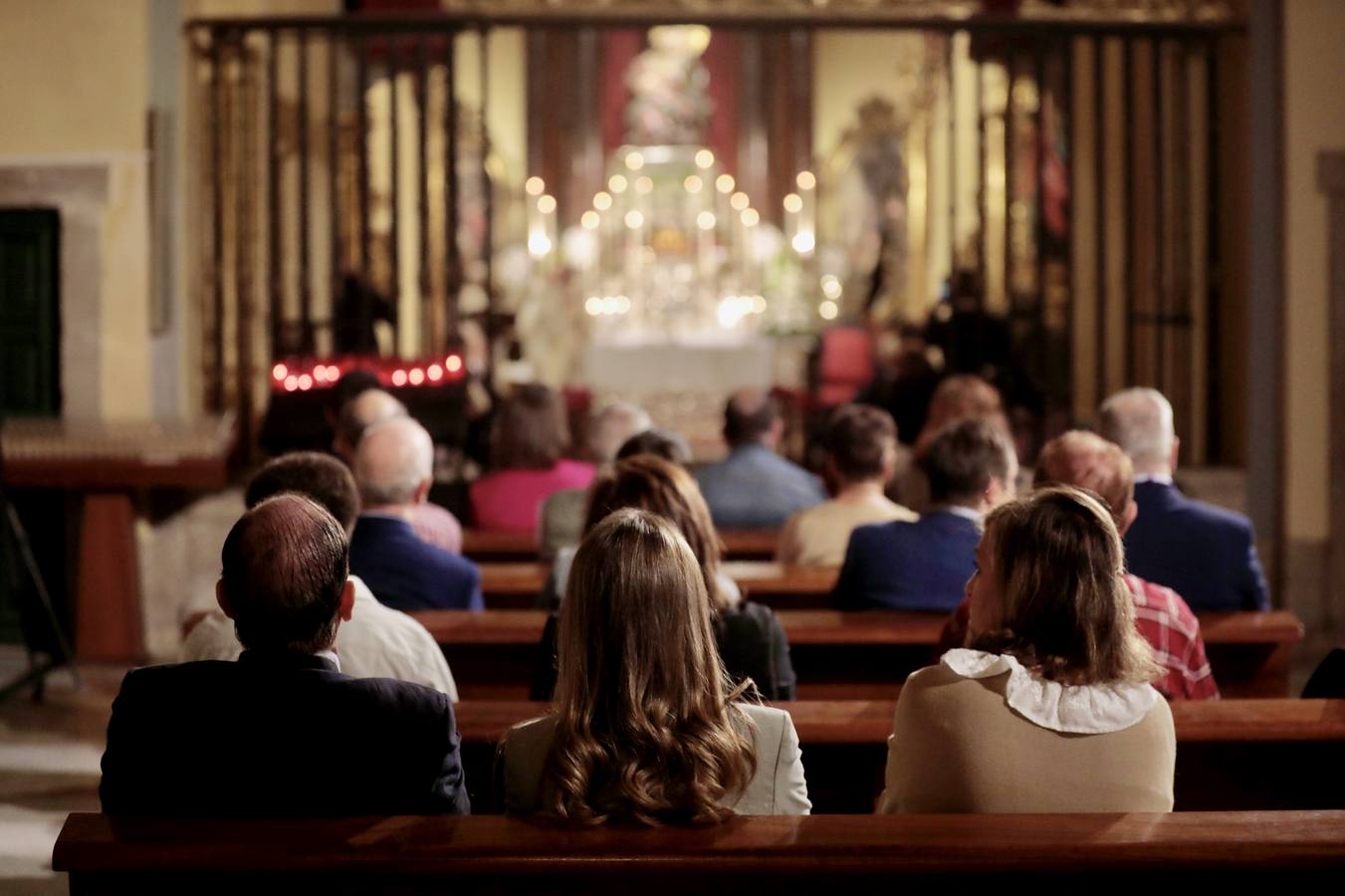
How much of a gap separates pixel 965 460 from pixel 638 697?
6.73ft

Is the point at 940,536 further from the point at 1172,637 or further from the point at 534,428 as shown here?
the point at 534,428

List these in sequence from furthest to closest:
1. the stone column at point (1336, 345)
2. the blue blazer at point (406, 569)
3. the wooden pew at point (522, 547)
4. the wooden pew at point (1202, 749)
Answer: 1. the stone column at point (1336, 345)
2. the wooden pew at point (522, 547)
3. the blue blazer at point (406, 569)
4. the wooden pew at point (1202, 749)

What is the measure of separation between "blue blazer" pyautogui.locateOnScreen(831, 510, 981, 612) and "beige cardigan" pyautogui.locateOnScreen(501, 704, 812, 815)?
177 centimetres

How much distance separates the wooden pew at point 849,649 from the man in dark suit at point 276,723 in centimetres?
150

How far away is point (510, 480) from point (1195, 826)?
3.92 m

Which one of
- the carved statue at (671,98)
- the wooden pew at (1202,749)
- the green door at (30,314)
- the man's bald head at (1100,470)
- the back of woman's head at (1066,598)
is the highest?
the carved statue at (671,98)

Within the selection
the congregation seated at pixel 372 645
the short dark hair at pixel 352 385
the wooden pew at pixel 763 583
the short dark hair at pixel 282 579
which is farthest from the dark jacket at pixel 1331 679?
the short dark hair at pixel 352 385

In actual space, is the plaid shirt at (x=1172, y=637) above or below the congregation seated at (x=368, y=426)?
below

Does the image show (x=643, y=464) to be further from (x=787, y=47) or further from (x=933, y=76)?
(x=787, y=47)

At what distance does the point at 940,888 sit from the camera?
222 cm

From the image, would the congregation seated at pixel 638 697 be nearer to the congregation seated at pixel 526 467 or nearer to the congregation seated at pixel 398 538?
the congregation seated at pixel 398 538

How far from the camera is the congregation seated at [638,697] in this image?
2209mm

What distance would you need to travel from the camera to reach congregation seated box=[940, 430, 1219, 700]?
3.38m

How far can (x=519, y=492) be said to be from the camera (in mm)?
5930
